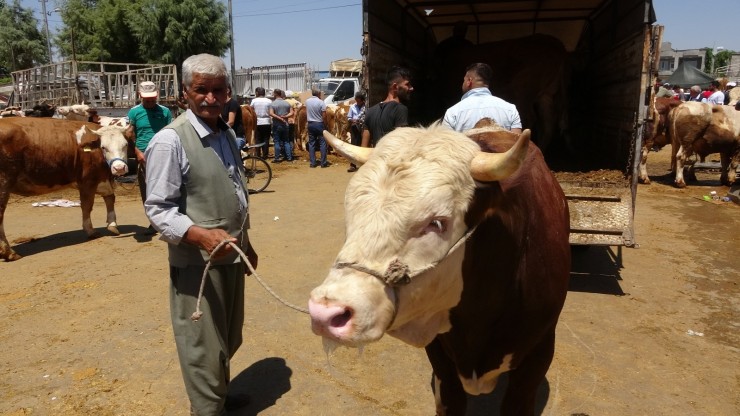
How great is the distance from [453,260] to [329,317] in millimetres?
537

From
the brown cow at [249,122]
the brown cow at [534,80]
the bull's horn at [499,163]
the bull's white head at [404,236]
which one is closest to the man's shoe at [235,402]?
the bull's white head at [404,236]

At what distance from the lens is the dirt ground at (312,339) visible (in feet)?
10.6

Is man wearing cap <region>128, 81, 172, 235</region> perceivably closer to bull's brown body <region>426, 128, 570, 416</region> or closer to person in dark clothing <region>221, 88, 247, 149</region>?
person in dark clothing <region>221, 88, 247, 149</region>

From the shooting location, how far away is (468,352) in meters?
2.19

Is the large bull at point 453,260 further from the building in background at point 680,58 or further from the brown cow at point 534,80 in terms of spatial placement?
the building in background at point 680,58

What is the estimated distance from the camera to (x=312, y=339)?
409 centimetres

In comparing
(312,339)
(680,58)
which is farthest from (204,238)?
(680,58)

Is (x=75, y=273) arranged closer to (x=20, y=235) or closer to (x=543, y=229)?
(x=20, y=235)

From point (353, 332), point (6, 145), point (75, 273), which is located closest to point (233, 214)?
point (353, 332)

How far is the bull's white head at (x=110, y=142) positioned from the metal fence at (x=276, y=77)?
18829 millimetres

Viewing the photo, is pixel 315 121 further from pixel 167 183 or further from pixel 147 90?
pixel 167 183

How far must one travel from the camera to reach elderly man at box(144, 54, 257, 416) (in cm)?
241

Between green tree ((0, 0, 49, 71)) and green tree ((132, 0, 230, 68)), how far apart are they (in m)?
17.3

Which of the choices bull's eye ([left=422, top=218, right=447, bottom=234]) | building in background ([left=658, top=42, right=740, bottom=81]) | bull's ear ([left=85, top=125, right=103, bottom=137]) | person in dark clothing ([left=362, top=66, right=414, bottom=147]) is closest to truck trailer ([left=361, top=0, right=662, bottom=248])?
person in dark clothing ([left=362, top=66, right=414, bottom=147])
